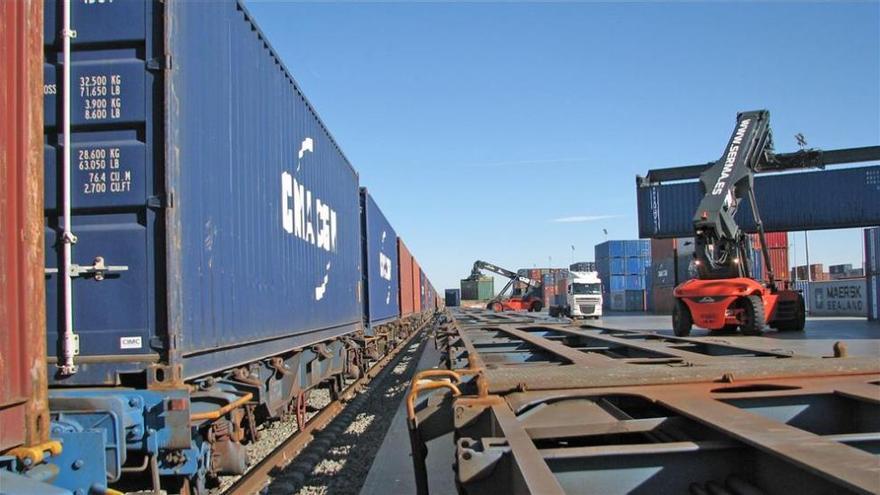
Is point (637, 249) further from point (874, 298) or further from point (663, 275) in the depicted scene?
point (874, 298)

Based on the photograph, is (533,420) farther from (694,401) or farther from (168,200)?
(168,200)

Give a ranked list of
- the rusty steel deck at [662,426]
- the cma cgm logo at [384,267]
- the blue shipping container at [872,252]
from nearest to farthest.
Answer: the rusty steel deck at [662,426], the cma cgm logo at [384,267], the blue shipping container at [872,252]

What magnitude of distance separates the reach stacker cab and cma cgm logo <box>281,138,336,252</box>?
8614mm

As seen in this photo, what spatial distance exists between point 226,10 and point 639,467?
4.94 meters

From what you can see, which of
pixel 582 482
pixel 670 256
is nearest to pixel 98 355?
pixel 582 482

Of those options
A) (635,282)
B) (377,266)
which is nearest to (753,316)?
(377,266)

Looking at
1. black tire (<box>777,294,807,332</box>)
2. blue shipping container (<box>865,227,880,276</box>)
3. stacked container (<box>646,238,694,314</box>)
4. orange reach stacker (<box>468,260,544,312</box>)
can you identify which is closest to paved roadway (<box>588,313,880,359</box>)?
black tire (<box>777,294,807,332</box>)

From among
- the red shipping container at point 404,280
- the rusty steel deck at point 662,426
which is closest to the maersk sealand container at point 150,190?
the rusty steel deck at point 662,426

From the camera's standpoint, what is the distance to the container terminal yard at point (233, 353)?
7.77 feet

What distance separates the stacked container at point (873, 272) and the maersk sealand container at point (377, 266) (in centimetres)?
1921

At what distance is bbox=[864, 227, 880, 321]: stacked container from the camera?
82.4ft

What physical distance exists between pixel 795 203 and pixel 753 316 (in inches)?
804

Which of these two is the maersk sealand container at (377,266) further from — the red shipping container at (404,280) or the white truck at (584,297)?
the white truck at (584,297)

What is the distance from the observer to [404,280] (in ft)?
71.7
